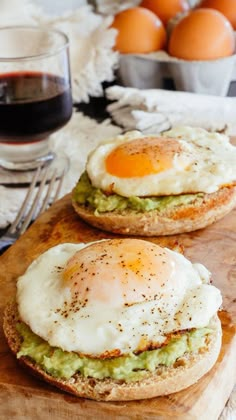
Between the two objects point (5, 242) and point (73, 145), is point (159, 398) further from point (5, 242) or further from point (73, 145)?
point (73, 145)

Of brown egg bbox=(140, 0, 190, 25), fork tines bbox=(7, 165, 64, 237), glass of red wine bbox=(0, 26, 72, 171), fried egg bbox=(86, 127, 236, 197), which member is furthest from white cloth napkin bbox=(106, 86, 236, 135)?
fried egg bbox=(86, 127, 236, 197)

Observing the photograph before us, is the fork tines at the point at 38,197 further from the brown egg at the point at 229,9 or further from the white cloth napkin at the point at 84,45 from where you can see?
the brown egg at the point at 229,9

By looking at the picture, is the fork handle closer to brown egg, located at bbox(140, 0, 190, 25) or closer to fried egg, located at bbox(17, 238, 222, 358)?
fried egg, located at bbox(17, 238, 222, 358)

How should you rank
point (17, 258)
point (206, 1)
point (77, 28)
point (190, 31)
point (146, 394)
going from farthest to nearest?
point (206, 1), point (77, 28), point (190, 31), point (17, 258), point (146, 394)

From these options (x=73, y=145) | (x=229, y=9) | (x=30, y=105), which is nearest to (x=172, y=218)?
(x=30, y=105)

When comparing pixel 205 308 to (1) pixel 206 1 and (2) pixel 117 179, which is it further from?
(1) pixel 206 1

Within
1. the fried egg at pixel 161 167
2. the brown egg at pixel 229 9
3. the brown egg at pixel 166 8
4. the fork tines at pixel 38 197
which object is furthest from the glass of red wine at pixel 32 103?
the brown egg at pixel 229 9

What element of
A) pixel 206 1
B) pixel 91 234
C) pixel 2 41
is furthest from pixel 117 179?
pixel 206 1
